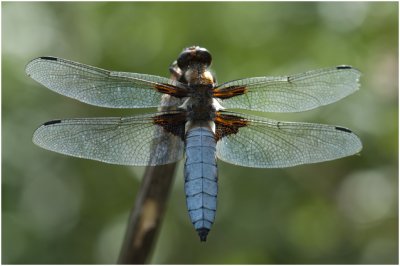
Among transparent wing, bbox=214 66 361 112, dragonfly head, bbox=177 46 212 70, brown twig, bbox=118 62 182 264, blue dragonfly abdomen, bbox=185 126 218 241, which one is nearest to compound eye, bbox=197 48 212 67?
dragonfly head, bbox=177 46 212 70

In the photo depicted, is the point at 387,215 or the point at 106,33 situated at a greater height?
the point at 106,33

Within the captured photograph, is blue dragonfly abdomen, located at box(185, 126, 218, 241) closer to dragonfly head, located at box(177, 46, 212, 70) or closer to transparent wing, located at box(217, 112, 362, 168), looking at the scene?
transparent wing, located at box(217, 112, 362, 168)

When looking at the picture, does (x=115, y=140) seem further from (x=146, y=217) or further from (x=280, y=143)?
(x=280, y=143)

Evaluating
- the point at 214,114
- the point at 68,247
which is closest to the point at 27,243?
the point at 68,247

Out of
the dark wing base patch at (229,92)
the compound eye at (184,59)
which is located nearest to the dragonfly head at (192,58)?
the compound eye at (184,59)

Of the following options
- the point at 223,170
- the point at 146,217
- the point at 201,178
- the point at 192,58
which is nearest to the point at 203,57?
the point at 192,58

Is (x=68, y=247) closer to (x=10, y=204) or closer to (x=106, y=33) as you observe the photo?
(x=10, y=204)
